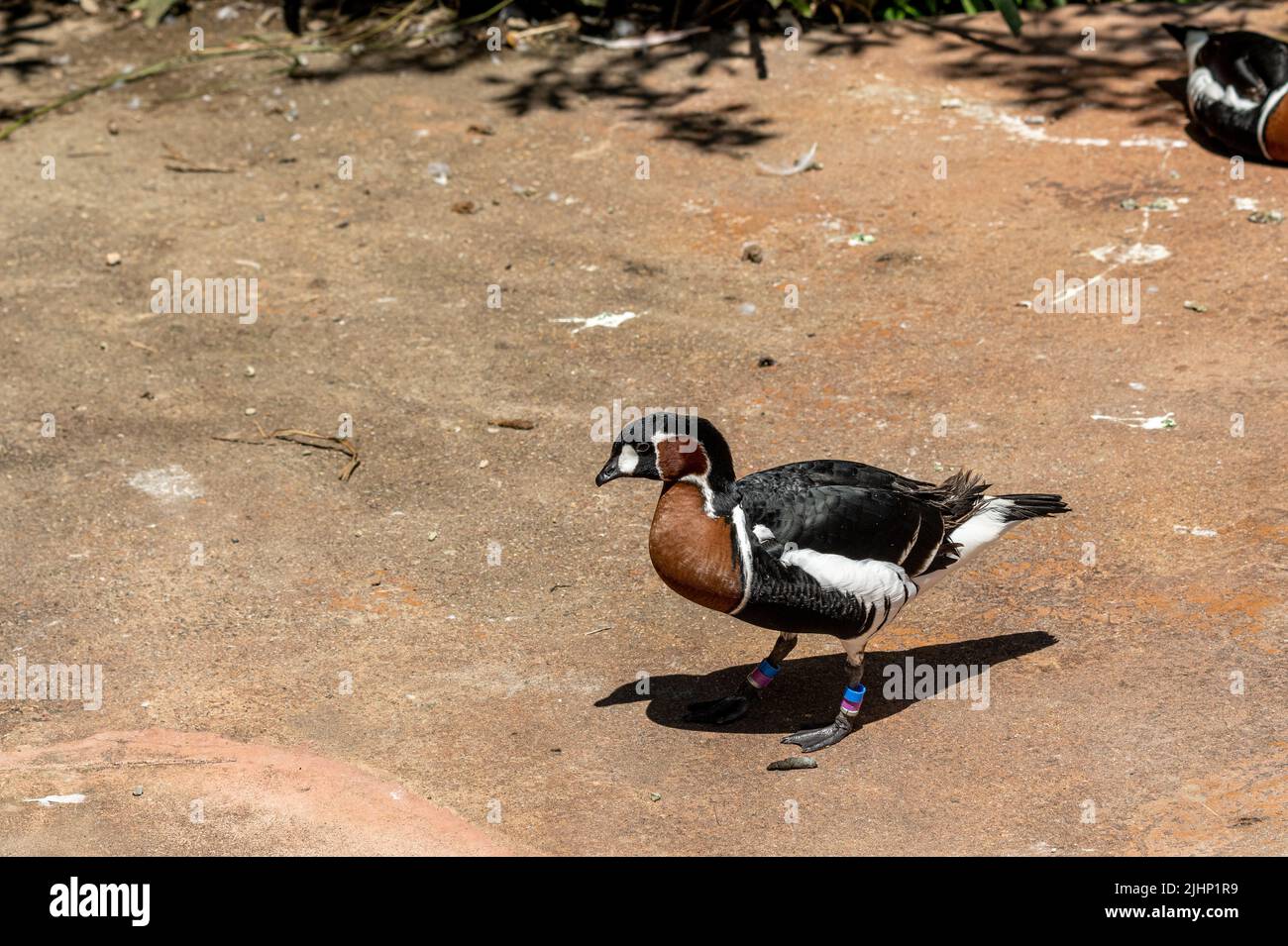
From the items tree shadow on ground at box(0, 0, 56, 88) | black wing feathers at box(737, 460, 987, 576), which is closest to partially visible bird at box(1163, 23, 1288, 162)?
black wing feathers at box(737, 460, 987, 576)

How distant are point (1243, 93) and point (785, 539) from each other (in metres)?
6.22

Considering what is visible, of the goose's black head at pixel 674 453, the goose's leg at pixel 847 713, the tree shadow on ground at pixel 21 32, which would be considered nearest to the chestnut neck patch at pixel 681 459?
the goose's black head at pixel 674 453

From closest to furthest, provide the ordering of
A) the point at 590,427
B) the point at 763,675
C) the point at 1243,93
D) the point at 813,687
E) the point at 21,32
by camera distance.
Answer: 1. the point at 763,675
2. the point at 813,687
3. the point at 590,427
4. the point at 1243,93
5. the point at 21,32

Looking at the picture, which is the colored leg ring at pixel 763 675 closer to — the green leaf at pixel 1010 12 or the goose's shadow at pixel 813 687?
the goose's shadow at pixel 813 687

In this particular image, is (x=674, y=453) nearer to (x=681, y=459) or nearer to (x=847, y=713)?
(x=681, y=459)

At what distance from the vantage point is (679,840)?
4910 millimetres

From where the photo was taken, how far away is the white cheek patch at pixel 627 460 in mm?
5136

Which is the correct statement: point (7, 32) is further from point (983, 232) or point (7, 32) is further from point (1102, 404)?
point (1102, 404)

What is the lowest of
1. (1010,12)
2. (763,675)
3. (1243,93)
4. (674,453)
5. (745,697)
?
(745,697)

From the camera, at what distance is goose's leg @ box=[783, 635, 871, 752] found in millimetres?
5395

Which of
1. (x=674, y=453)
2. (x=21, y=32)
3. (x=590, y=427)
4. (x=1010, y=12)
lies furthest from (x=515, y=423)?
(x=21, y=32)

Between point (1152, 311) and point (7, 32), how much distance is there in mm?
9795

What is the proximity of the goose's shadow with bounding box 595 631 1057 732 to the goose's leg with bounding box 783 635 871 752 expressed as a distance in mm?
180

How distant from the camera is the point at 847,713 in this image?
5426 mm
